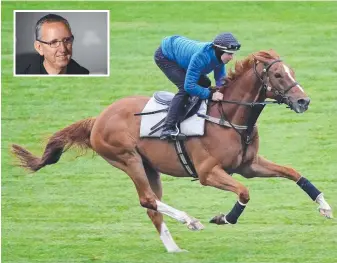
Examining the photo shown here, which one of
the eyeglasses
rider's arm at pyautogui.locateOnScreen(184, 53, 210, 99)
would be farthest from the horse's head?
the eyeglasses

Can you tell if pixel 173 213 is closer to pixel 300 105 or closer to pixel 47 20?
pixel 300 105

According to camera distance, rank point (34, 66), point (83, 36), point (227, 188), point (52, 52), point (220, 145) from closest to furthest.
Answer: point (227, 188) < point (220, 145) < point (52, 52) < point (83, 36) < point (34, 66)

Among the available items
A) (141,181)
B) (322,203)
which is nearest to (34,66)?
(141,181)

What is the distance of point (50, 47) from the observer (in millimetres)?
21391

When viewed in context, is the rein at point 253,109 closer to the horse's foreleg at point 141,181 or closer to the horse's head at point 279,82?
the horse's head at point 279,82

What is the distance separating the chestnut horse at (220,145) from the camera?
14617mm

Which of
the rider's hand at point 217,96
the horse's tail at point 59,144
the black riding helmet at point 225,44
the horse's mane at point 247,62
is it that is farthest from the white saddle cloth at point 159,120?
the horse's tail at point 59,144

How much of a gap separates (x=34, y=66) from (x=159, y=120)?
8.39 m

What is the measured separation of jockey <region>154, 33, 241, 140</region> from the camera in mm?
14688

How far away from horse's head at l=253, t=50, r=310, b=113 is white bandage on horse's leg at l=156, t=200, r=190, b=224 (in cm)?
152

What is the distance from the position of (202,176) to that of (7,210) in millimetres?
4057

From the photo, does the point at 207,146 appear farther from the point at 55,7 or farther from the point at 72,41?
the point at 55,7

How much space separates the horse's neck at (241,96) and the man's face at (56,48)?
271 inches

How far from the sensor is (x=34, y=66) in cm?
2338
